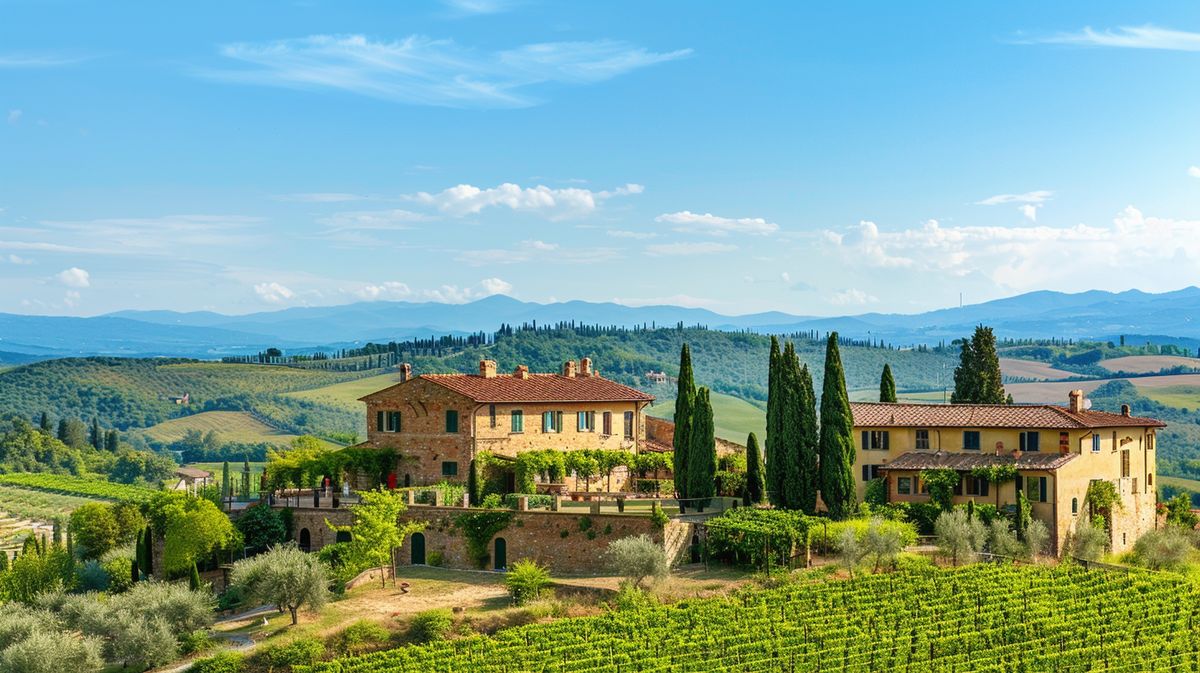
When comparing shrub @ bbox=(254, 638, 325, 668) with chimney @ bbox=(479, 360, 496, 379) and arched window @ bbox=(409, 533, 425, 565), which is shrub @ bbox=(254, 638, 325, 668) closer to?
→ arched window @ bbox=(409, 533, 425, 565)

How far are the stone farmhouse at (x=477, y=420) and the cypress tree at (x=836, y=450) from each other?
491 inches

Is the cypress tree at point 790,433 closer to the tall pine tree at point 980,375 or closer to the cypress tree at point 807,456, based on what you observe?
the cypress tree at point 807,456

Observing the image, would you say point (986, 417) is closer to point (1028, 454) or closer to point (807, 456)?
point (1028, 454)

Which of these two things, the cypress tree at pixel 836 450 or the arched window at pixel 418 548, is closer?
the cypress tree at pixel 836 450

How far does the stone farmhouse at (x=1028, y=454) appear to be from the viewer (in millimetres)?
52156

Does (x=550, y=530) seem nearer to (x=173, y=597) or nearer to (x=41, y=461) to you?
(x=173, y=597)

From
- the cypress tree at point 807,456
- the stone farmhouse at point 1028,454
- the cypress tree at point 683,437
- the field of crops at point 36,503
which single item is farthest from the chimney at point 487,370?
the field of crops at point 36,503

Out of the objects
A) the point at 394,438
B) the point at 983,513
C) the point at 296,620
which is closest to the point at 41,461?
the point at 394,438

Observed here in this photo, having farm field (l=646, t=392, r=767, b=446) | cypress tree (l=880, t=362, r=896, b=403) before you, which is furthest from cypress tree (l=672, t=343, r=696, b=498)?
farm field (l=646, t=392, r=767, b=446)

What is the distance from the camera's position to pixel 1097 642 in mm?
42500

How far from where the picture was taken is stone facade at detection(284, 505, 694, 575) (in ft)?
164

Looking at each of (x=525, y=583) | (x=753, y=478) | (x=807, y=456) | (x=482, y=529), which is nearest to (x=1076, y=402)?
(x=807, y=456)

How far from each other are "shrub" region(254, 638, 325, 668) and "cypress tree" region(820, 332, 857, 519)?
21903 mm

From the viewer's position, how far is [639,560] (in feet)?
152
